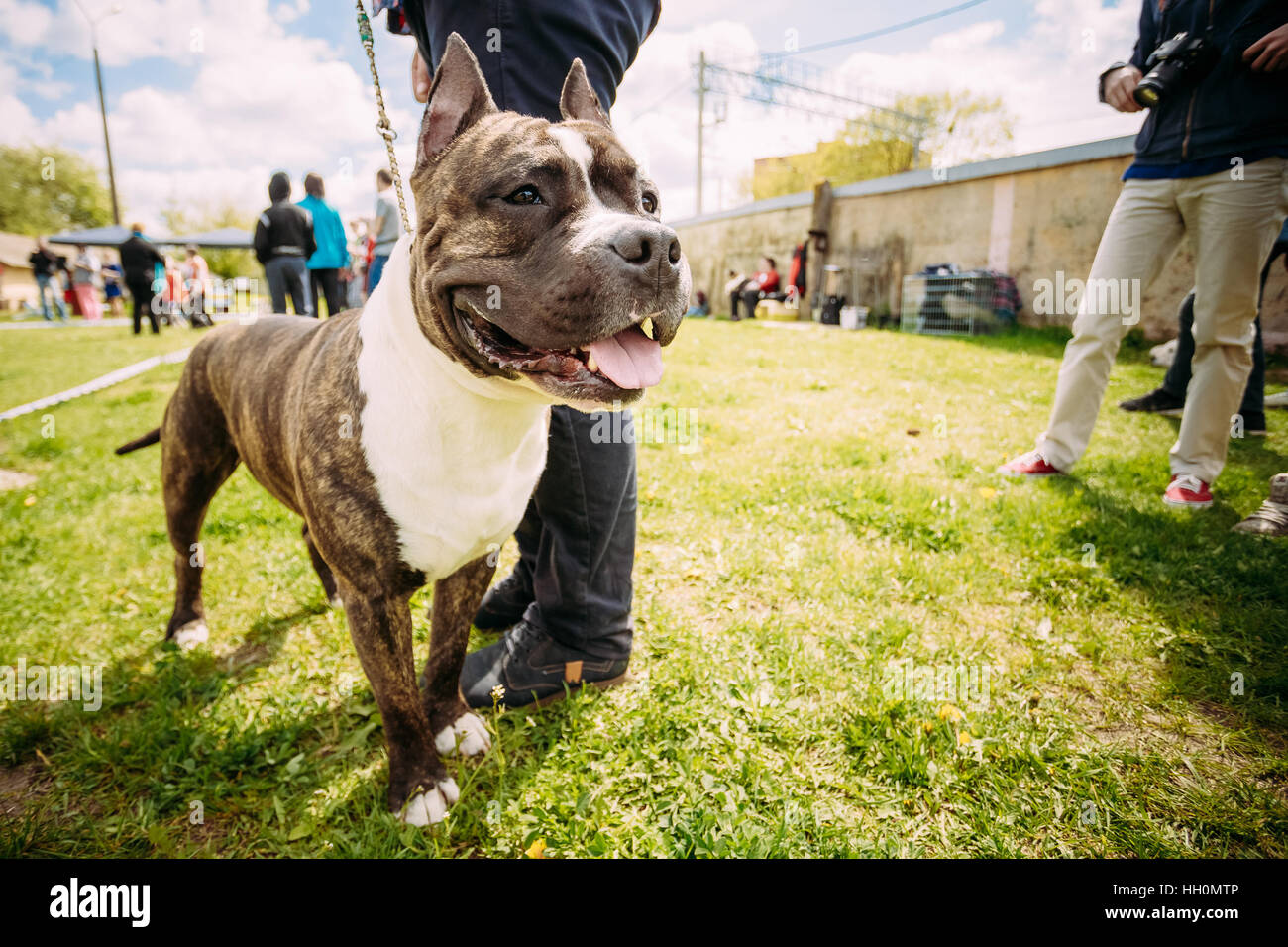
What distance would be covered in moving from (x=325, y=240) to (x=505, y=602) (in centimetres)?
745

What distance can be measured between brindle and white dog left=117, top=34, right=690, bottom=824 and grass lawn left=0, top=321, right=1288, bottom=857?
504 mm

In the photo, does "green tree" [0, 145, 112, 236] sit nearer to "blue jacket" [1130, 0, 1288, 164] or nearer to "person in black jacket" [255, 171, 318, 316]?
"person in black jacket" [255, 171, 318, 316]

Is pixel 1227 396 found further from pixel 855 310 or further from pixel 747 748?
pixel 855 310

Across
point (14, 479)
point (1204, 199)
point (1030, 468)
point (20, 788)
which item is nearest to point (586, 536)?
point (20, 788)

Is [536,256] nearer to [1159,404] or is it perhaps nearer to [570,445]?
[570,445]

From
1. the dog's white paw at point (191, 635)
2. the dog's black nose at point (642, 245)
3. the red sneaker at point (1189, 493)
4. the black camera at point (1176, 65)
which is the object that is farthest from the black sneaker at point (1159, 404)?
the dog's white paw at point (191, 635)

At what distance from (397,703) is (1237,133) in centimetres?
452

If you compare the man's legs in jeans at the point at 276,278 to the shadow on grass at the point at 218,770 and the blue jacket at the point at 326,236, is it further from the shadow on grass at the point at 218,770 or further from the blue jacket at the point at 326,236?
the shadow on grass at the point at 218,770

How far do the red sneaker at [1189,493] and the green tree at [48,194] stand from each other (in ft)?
189

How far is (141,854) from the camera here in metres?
1.69

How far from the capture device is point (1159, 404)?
17.8 feet

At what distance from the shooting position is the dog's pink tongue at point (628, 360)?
1489 millimetres

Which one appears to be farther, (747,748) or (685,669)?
(685,669)
